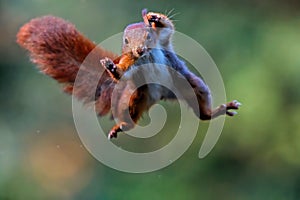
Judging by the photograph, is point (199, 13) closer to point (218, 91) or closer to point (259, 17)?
point (259, 17)

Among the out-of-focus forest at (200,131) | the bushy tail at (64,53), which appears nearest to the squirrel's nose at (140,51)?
the bushy tail at (64,53)

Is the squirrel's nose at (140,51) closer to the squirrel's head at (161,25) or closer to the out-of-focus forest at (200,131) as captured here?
the squirrel's head at (161,25)

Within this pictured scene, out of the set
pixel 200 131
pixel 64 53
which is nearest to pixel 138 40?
Answer: pixel 64 53

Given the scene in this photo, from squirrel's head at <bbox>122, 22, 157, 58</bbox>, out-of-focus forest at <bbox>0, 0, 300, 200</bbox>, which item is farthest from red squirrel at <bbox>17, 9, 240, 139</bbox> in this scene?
out-of-focus forest at <bbox>0, 0, 300, 200</bbox>

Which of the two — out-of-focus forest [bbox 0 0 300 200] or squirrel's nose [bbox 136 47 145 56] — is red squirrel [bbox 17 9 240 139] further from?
out-of-focus forest [bbox 0 0 300 200]

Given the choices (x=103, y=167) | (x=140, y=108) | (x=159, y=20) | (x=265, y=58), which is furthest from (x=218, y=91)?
(x=103, y=167)

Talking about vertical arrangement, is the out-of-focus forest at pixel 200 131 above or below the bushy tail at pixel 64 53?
below

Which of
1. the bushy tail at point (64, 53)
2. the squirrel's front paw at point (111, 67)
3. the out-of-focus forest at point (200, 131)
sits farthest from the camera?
the out-of-focus forest at point (200, 131)

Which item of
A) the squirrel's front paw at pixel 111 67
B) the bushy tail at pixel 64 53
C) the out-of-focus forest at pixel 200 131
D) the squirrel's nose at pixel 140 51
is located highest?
the squirrel's nose at pixel 140 51
